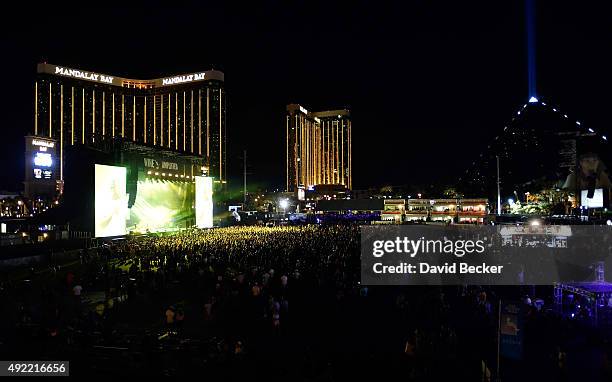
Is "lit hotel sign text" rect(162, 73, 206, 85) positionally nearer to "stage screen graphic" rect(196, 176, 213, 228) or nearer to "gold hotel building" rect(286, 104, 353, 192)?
"gold hotel building" rect(286, 104, 353, 192)

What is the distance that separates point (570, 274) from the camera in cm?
1627

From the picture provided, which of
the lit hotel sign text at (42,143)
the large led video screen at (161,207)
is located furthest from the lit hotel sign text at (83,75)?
Result: the large led video screen at (161,207)

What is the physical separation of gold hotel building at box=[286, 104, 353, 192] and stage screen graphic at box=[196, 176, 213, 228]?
243 feet

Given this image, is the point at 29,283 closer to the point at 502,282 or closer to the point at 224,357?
the point at 224,357

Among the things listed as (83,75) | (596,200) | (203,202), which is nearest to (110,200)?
(203,202)

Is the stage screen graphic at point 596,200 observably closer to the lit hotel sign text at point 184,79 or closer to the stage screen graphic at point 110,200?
the stage screen graphic at point 110,200

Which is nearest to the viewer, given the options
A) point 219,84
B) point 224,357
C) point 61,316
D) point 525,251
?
point 224,357

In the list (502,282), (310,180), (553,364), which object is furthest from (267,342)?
(310,180)

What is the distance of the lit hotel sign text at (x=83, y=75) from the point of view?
243 ft

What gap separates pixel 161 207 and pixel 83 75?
5587 cm

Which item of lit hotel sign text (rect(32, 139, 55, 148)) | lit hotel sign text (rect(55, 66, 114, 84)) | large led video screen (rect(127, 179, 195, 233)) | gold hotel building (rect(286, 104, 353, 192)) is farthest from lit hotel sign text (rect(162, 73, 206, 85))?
large led video screen (rect(127, 179, 195, 233))

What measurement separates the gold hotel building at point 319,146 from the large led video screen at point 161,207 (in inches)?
2974

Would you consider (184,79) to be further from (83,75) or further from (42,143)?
(42,143)

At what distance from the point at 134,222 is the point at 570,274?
29176 mm
